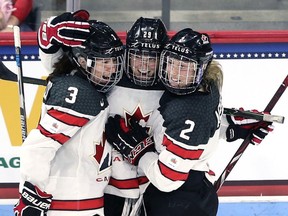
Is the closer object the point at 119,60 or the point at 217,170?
the point at 119,60

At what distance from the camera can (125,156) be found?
1.96 metres

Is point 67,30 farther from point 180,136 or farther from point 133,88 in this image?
point 180,136

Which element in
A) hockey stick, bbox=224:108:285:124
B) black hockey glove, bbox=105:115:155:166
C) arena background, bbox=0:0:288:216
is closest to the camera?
black hockey glove, bbox=105:115:155:166

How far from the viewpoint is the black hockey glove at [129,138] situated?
1.93m

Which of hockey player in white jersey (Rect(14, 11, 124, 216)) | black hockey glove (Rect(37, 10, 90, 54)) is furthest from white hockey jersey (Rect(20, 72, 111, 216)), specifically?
black hockey glove (Rect(37, 10, 90, 54))

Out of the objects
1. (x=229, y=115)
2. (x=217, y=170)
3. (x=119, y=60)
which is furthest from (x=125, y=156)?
(x=217, y=170)

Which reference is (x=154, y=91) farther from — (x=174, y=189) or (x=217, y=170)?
(x=217, y=170)

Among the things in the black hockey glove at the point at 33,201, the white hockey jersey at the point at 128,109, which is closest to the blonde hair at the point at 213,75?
the white hockey jersey at the point at 128,109

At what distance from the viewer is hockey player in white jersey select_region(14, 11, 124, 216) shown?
1.84 meters

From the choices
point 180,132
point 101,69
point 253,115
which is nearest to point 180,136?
point 180,132

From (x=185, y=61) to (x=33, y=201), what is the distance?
1.94 ft

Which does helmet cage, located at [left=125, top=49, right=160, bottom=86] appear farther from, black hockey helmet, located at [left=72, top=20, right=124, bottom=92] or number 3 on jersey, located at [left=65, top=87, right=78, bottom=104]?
number 3 on jersey, located at [left=65, top=87, right=78, bottom=104]

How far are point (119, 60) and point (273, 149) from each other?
124 centimetres

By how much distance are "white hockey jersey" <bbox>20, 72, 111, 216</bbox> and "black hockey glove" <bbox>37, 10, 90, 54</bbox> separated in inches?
4.1
